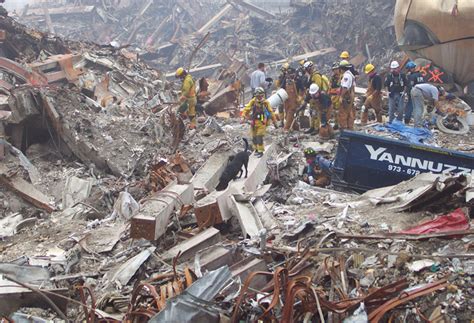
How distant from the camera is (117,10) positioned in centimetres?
3012

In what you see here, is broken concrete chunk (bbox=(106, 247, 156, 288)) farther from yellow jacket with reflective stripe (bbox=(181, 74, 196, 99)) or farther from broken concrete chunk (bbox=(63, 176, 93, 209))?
yellow jacket with reflective stripe (bbox=(181, 74, 196, 99))

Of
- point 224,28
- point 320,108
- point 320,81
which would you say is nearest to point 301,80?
point 320,81

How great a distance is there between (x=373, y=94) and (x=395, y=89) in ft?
1.68

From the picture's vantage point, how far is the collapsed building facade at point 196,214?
3.78 m

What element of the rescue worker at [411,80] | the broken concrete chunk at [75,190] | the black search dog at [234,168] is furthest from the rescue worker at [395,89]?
the broken concrete chunk at [75,190]

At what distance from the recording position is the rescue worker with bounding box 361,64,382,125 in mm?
10680

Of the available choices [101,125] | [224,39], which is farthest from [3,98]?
[224,39]

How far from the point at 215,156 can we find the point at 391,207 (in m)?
4.11

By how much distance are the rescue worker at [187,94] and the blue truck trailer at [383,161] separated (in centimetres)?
441

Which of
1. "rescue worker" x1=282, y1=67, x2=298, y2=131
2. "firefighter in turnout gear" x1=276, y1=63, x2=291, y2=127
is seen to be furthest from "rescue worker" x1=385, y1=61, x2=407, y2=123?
"firefighter in turnout gear" x1=276, y1=63, x2=291, y2=127

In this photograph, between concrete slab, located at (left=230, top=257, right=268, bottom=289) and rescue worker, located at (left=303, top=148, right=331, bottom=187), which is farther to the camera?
rescue worker, located at (left=303, top=148, right=331, bottom=187)

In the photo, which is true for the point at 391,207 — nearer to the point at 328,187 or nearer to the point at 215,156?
the point at 328,187

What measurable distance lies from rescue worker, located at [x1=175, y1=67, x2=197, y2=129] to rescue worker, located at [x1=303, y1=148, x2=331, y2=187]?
3818mm

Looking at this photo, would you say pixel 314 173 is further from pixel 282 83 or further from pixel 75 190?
pixel 75 190
